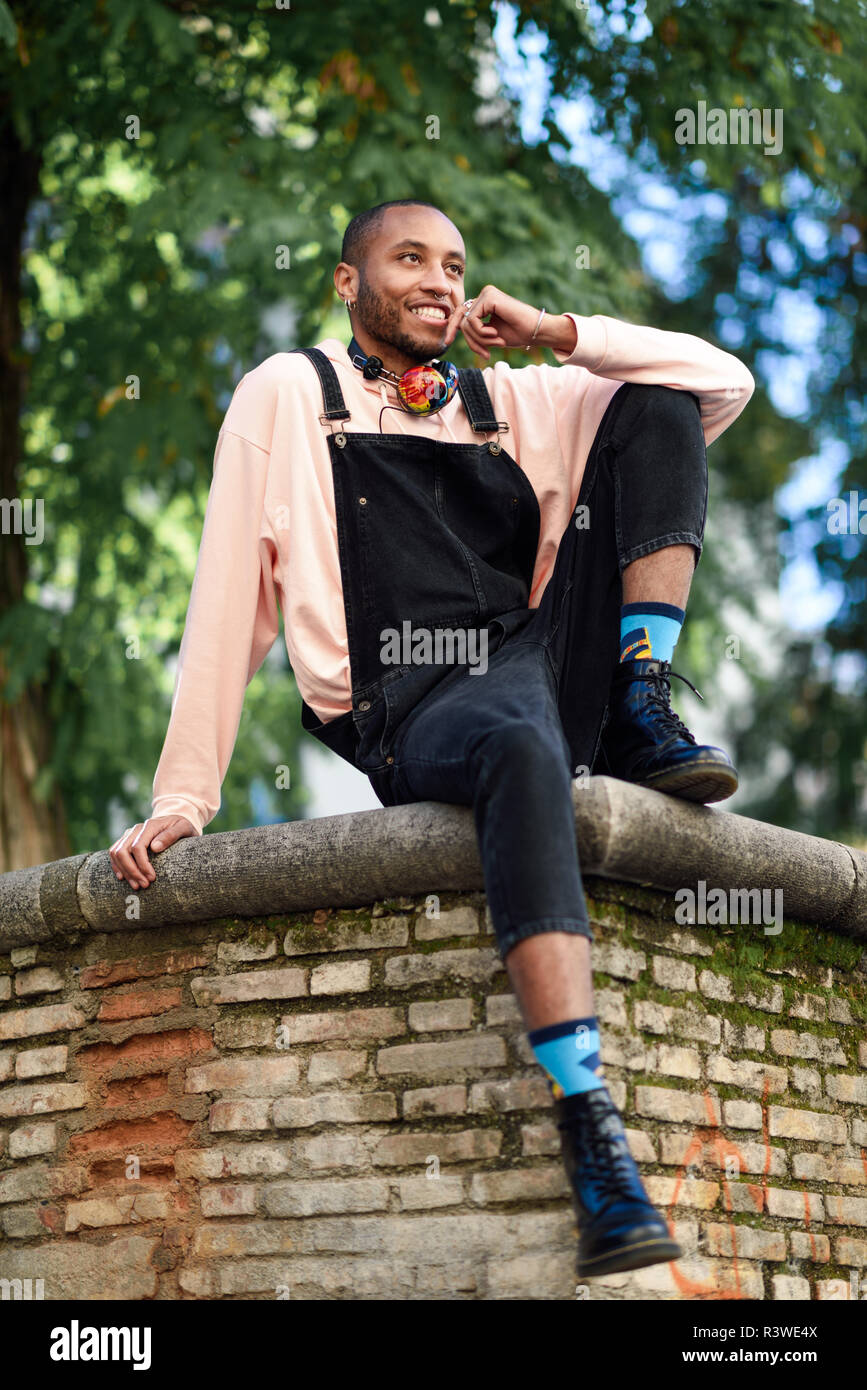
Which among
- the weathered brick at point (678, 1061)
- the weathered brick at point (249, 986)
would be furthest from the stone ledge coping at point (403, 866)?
the weathered brick at point (678, 1061)

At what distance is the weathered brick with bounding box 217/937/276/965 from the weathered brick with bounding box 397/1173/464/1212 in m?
0.64

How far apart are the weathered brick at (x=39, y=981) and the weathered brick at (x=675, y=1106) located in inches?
61.5

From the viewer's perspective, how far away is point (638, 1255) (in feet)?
8.71

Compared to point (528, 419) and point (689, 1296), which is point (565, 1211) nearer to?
point (689, 1296)

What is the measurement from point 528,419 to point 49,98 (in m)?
4.45

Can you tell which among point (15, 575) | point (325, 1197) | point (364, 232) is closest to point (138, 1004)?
point (325, 1197)

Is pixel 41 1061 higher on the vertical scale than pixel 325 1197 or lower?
higher

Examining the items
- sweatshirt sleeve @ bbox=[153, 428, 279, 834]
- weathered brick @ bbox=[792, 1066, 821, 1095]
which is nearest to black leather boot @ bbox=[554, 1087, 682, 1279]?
weathered brick @ bbox=[792, 1066, 821, 1095]

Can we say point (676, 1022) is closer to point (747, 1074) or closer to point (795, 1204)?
point (747, 1074)

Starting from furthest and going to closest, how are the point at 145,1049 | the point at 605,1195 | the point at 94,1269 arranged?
the point at 145,1049 → the point at 94,1269 → the point at 605,1195

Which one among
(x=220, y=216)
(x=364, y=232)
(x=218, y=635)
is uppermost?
(x=220, y=216)

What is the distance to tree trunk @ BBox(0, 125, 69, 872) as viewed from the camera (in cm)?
766

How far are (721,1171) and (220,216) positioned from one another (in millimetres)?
4830

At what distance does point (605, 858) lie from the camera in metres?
3.31
